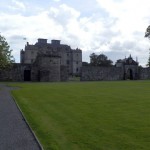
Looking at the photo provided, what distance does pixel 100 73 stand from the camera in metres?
81.3

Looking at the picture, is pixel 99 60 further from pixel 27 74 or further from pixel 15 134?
pixel 15 134

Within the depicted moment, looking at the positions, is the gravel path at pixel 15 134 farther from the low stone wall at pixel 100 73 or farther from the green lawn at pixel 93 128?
the low stone wall at pixel 100 73

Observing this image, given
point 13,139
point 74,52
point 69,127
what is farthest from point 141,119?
point 74,52

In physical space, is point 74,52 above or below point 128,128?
above

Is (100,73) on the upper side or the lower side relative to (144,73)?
lower

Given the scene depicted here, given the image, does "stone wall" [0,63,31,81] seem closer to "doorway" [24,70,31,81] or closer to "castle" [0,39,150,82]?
"castle" [0,39,150,82]

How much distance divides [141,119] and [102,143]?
3979 millimetres

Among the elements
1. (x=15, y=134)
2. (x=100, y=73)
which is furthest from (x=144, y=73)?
(x=15, y=134)

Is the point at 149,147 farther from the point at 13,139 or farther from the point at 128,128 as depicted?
the point at 13,139

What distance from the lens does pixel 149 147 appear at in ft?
28.6

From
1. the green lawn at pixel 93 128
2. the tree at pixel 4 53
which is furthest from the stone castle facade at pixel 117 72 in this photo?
the green lawn at pixel 93 128

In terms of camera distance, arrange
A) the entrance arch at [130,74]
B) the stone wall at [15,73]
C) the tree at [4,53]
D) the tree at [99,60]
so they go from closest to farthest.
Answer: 1. the tree at [4,53]
2. the stone wall at [15,73]
3. the entrance arch at [130,74]
4. the tree at [99,60]

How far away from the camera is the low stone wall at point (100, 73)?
Result: 79062 millimetres

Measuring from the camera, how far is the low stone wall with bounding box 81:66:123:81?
79062 millimetres
